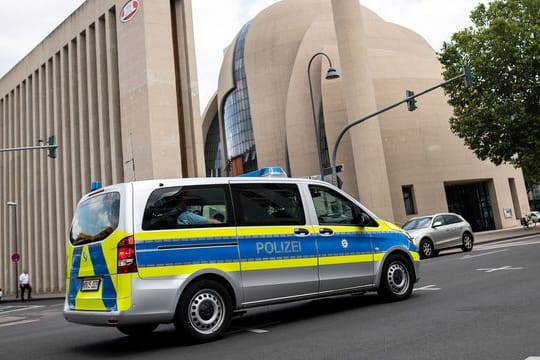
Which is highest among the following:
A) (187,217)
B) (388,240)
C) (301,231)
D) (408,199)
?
(408,199)

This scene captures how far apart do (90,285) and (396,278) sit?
14.2 ft

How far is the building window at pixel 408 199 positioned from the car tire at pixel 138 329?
129ft

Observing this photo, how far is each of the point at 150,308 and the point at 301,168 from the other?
149 feet

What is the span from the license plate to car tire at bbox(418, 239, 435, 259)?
1440 cm

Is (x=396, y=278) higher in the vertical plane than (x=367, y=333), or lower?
higher

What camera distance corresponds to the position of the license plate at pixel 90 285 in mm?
5932

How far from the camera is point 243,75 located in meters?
65.4

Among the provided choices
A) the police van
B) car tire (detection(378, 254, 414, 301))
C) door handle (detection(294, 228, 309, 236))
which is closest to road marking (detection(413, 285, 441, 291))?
car tire (detection(378, 254, 414, 301))

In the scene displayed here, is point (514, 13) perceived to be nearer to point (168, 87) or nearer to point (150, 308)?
point (168, 87)

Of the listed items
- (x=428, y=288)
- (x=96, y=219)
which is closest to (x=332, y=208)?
(x=428, y=288)

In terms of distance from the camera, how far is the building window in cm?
4447

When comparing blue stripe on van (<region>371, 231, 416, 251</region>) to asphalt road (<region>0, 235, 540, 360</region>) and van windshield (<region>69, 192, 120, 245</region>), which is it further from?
van windshield (<region>69, 192, 120, 245</region>)

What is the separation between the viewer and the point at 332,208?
24.1 feet

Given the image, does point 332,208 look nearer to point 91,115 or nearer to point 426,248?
point 426,248
